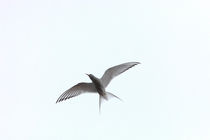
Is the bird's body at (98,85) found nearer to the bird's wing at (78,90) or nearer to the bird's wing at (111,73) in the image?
the bird's wing at (111,73)

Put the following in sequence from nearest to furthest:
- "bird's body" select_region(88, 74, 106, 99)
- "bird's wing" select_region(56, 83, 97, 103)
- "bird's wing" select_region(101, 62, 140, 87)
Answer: "bird's body" select_region(88, 74, 106, 99), "bird's wing" select_region(101, 62, 140, 87), "bird's wing" select_region(56, 83, 97, 103)

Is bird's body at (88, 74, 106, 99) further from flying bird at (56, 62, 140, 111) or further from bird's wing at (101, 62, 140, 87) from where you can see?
bird's wing at (101, 62, 140, 87)

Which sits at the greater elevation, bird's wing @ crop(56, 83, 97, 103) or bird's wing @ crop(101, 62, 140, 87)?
bird's wing @ crop(101, 62, 140, 87)

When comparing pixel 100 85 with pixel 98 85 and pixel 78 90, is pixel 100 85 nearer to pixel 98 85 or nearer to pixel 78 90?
pixel 98 85

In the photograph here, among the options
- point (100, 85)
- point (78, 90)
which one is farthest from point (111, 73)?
point (78, 90)

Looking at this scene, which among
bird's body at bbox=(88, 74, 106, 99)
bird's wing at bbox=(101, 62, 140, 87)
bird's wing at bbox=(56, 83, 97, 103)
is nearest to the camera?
bird's body at bbox=(88, 74, 106, 99)

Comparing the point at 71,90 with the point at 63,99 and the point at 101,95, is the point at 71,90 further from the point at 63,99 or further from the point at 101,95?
the point at 101,95

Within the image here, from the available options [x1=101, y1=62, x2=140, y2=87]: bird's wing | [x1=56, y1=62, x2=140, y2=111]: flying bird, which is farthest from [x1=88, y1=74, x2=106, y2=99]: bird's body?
[x1=101, y1=62, x2=140, y2=87]: bird's wing

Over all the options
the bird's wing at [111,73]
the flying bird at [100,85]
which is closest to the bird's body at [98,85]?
the flying bird at [100,85]

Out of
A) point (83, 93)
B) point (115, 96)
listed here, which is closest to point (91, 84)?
point (83, 93)
